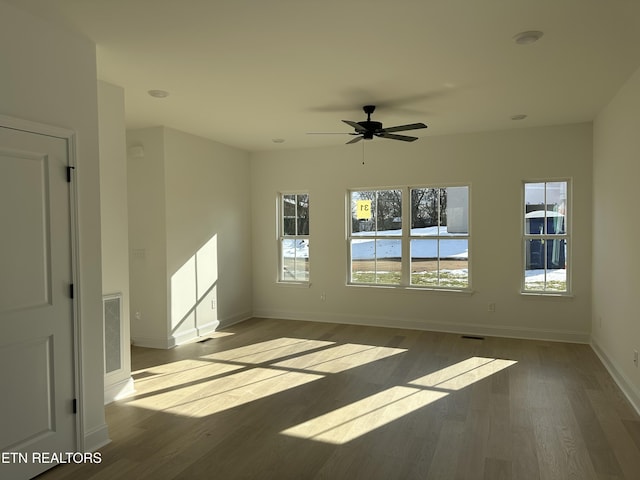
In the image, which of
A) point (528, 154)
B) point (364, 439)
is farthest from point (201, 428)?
point (528, 154)

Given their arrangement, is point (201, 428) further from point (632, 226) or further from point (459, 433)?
point (632, 226)

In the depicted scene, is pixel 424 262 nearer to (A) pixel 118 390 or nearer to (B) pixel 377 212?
(B) pixel 377 212

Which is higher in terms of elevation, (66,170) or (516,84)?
(516,84)

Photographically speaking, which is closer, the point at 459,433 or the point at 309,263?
the point at 459,433

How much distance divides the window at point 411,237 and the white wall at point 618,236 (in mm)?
1657

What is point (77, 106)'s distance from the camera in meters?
2.99

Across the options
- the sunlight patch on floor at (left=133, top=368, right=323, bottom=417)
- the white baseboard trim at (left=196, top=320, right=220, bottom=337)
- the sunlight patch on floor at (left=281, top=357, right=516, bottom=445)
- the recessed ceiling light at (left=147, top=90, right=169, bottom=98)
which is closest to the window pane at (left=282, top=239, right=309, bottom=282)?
the white baseboard trim at (left=196, top=320, right=220, bottom=337)

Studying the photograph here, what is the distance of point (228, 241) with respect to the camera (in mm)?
6914

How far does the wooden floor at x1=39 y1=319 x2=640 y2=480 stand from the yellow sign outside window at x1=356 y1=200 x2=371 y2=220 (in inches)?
86.3

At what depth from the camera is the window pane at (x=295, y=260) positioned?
7.36 metres

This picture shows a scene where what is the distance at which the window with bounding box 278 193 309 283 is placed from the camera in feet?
24.1

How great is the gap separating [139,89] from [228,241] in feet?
10.1

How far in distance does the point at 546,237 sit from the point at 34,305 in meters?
5.74

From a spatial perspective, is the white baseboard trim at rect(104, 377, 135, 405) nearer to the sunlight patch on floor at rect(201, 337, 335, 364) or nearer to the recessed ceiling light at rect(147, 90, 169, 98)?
the sunlight patch on floor at rect(201, 337, 335, 364)
